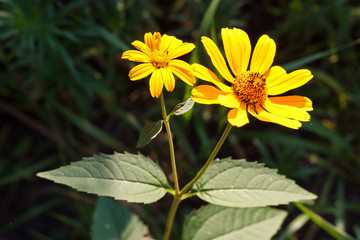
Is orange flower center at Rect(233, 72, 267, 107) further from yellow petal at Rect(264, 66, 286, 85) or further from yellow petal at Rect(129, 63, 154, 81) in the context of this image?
yellow petal at Rect(129, 63, 154, 81)

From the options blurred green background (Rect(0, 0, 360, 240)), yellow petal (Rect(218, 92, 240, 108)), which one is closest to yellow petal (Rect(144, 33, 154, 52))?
yellow petal (Rect(218, 92, 240, 108))

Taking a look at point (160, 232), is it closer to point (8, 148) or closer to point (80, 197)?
point (80, 197)

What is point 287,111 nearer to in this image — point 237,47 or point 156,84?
point 237,47

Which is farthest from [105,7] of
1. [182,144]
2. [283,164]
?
[283,164]

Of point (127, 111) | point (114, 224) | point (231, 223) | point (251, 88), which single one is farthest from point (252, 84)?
point (127, 111)

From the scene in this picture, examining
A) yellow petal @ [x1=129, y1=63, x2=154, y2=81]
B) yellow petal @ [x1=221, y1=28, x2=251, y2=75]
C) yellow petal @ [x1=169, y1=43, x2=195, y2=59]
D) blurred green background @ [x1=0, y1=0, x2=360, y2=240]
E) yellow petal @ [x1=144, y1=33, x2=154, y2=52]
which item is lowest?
yellow petal @ [x1=129, y1=63, x2=154, y2=81]
